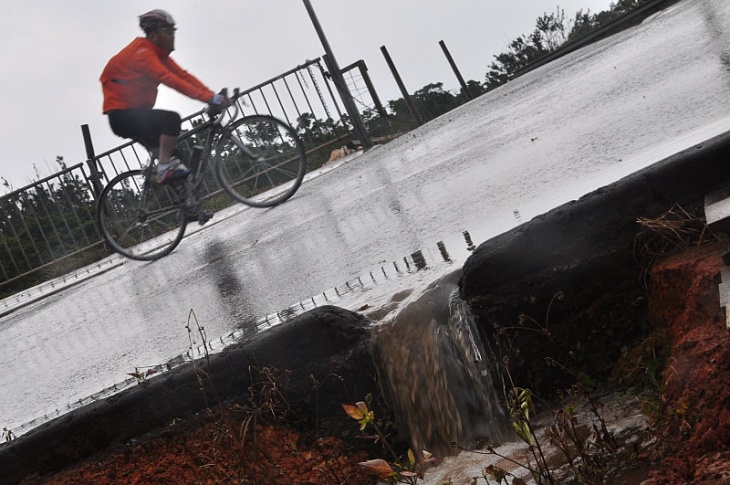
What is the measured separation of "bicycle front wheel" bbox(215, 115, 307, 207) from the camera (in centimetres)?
919

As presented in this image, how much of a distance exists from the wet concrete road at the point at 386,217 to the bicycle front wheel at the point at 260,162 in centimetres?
27

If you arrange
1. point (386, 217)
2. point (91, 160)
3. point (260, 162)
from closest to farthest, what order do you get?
point (386, 217)
point (260, 162)
point (91, 160)

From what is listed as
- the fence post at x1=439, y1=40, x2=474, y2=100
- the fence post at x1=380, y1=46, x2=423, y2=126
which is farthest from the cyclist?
the fence post at x1=439, y1=40, x2=474, y2=100

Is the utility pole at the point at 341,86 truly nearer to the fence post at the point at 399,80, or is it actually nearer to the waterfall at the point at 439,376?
the fence post at the point at 399,80

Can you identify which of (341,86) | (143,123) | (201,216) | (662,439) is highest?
(341,86)

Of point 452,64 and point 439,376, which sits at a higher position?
point 452,64

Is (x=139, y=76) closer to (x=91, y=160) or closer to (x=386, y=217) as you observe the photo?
(x=386, y=217)

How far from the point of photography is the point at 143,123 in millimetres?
8195

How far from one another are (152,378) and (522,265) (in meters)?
1.58

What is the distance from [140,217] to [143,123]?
1.81 m

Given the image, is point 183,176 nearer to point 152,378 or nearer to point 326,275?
point 326,275

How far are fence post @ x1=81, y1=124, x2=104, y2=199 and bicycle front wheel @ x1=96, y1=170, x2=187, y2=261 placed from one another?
223 inches

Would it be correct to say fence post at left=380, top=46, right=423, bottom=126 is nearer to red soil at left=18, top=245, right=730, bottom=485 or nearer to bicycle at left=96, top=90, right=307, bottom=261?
bicycle at left=96, top=90, right=307, bottom=261

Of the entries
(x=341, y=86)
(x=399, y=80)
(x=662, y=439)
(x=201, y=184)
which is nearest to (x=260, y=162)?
(x=201, y=184)
